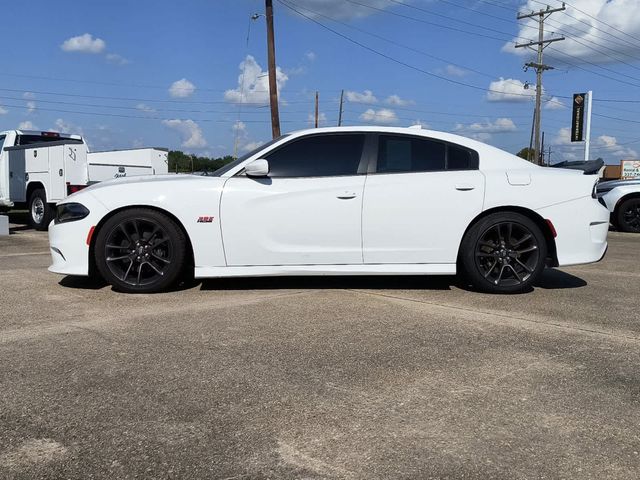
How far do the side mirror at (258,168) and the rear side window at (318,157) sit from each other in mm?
219

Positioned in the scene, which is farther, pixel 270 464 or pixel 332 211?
pixel 332 211

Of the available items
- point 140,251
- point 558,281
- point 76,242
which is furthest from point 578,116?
point 76,242

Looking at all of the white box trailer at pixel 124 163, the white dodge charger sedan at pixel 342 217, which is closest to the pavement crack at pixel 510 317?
the white dodge charger sedan at pixel 342 217

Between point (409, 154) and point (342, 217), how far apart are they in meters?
0.87

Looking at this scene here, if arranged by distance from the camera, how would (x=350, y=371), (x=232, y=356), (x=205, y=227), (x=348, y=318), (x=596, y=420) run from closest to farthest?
(x=596, y=420) < (x=350, y=371) < (x=232, y=356) < (x=348, y=318) < (x=205, y=227)

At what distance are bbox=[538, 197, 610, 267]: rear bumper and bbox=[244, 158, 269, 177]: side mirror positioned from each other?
2.49 m

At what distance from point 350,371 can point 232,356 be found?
73 centimetres

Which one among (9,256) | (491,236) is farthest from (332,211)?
(9,256)

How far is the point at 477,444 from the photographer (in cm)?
237

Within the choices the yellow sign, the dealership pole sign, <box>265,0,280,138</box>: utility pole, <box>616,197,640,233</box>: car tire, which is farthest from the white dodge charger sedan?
the yellow sign

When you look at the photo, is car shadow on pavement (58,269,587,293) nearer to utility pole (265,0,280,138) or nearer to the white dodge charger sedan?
the white dodge charger sedan

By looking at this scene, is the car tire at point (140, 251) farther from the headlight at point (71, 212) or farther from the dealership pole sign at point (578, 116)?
the dealership pole sign at point (578, 116)

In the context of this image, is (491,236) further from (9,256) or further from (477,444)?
(9,256)

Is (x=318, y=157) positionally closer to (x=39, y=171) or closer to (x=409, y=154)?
(x=409, y=154)
